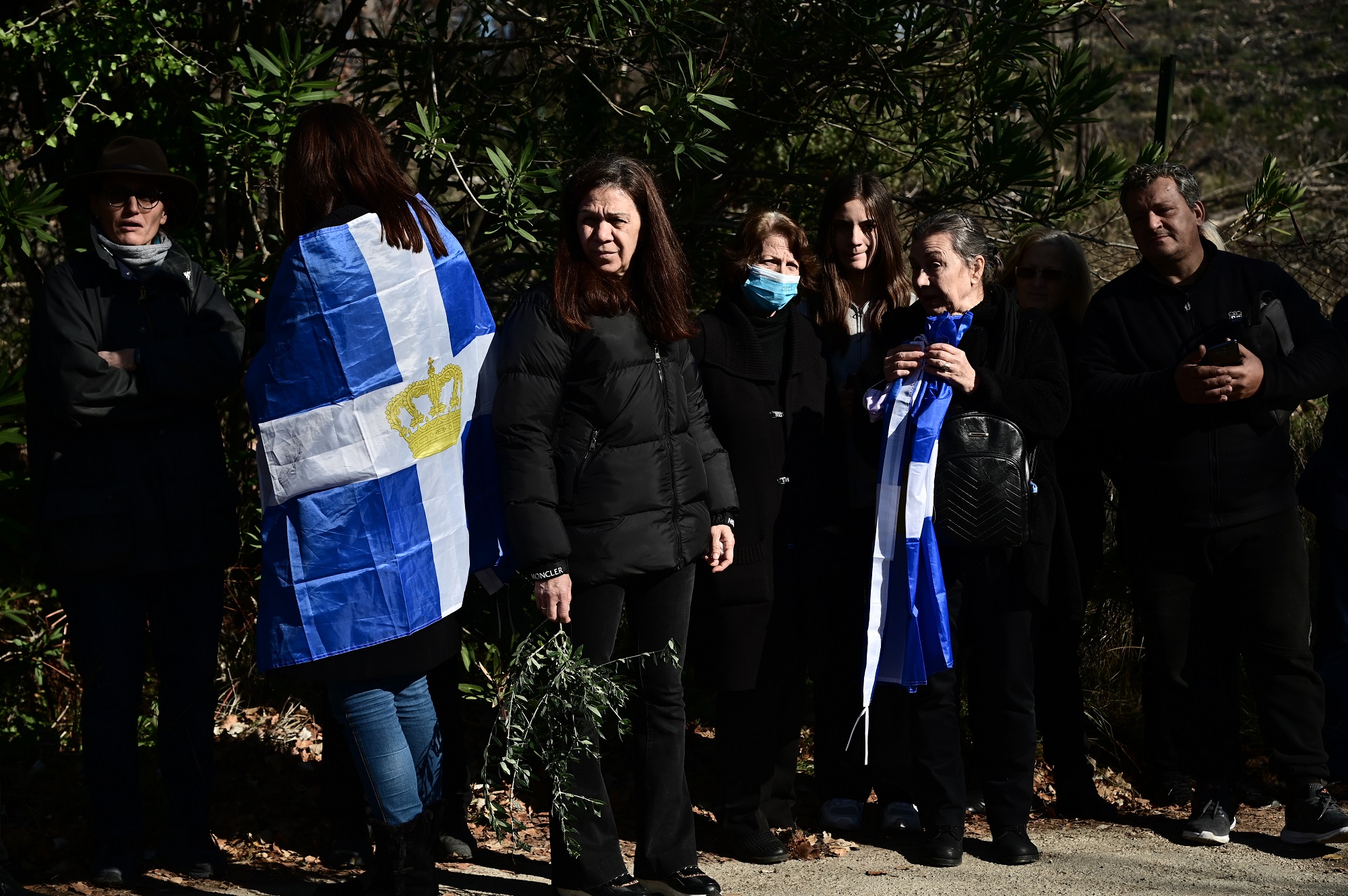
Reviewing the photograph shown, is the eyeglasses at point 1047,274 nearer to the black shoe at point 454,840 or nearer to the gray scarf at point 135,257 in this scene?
the black shoe at point 454,840

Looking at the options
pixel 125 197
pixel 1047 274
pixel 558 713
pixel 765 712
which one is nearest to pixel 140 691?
pixel 558 713

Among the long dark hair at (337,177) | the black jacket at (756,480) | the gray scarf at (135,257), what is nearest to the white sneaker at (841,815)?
the black jacket at (756,480)

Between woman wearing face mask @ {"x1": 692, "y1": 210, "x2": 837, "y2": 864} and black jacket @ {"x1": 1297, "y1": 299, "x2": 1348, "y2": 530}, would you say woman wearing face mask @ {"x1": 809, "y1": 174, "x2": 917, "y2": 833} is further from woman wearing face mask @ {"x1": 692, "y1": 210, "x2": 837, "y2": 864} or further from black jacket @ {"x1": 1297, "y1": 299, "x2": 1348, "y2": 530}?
black jacket @ {"x1": 1297, "y1": 299, "x2": 1348, "y2": 530}

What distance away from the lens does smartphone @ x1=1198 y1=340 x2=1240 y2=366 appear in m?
4.12

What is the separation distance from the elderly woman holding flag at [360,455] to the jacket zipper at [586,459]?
36 centimetres

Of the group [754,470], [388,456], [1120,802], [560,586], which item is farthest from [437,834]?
[1120,802]

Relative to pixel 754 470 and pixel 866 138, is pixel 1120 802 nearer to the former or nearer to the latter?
pixel 754 470

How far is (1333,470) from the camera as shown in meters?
4.69

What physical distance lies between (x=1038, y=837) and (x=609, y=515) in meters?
2.06

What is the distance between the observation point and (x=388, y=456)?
352cm

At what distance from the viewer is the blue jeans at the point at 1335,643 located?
471 cm

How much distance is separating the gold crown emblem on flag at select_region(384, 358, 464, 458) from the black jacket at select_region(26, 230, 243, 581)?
83 cm

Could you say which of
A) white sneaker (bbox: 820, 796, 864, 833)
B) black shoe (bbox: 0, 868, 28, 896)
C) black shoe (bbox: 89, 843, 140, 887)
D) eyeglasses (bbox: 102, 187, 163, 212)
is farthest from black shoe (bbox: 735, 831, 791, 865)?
eyeglasses (bbox: 102, 187, 163, 212)

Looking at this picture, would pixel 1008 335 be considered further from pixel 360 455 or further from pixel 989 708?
pixel 360 455
